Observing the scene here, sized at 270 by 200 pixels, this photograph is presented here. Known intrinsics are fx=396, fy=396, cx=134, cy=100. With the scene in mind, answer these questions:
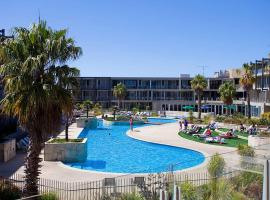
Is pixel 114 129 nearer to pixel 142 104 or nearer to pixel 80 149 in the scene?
pixel 80 149

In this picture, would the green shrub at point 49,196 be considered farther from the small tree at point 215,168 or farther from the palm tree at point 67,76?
the small tree at point 215,168

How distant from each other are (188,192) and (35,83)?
6.11 m

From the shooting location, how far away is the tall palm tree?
42.3ft

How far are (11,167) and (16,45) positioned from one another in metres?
9.91

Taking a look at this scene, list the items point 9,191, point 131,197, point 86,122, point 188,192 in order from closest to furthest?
point 188,192 < point 131,197 < point 9,191 < point 86,122

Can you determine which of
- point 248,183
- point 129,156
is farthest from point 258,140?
point 248,183

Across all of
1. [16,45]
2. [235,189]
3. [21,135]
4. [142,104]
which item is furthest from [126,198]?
[142,104]

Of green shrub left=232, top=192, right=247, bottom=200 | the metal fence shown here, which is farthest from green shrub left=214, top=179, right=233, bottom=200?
the metal fence

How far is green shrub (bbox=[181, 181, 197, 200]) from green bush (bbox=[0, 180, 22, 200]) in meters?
5.91

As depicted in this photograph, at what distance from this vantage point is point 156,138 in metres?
35.7

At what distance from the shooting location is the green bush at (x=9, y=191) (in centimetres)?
1350

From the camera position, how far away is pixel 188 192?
37.4 feet

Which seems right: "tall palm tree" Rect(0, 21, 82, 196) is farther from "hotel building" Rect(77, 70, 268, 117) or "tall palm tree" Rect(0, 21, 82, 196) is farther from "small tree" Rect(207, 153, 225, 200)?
"hotel building" Rect(77, 70, 268, 117)

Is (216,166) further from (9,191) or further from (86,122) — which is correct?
(86,122)
